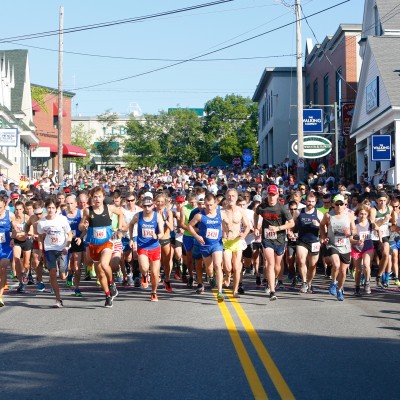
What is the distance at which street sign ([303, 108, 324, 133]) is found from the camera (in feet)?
103

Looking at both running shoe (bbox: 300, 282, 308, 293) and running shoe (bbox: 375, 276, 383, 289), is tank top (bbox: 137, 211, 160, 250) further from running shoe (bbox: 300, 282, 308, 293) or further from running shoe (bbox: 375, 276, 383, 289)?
running shoe (bbox: 375, 276, 383, 289)

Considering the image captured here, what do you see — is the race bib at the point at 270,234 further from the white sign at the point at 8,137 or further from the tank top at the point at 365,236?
the white sign at the point at 8,137

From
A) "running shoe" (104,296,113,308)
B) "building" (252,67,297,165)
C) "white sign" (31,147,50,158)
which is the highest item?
"building" (252,67,297,165)

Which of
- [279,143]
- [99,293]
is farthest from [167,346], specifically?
[279,143]

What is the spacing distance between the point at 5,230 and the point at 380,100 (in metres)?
20.4

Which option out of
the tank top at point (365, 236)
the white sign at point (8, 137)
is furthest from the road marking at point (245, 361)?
the white sign at point (8, 137)

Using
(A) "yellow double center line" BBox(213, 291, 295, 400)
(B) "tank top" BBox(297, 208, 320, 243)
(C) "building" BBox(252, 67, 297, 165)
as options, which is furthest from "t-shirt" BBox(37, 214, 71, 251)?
(C) "building" BBox(252, 67, 297, 165)

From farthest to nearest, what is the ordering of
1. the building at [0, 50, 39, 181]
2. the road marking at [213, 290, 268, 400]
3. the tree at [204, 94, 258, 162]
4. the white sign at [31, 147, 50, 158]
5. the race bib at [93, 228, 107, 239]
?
1. the tree at [204, 94, 258, 162]
2. the white sign at [31, 147, 50, 158]
3. the building at [0, 50, 39, 181]
4. the race bib at [93, 228, 107, 239]
5. the road marking at [213, 290, 268, 400]

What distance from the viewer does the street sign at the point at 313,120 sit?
3125 cm

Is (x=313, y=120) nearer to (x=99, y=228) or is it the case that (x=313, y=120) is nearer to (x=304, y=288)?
(x=304, y=288)

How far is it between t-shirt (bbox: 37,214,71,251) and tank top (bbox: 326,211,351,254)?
461 centimetres

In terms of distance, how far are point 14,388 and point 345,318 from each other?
A: 583cm

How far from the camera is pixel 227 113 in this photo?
102062 millimetres

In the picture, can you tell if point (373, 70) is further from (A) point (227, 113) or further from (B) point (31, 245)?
(A) point (227, 113)
